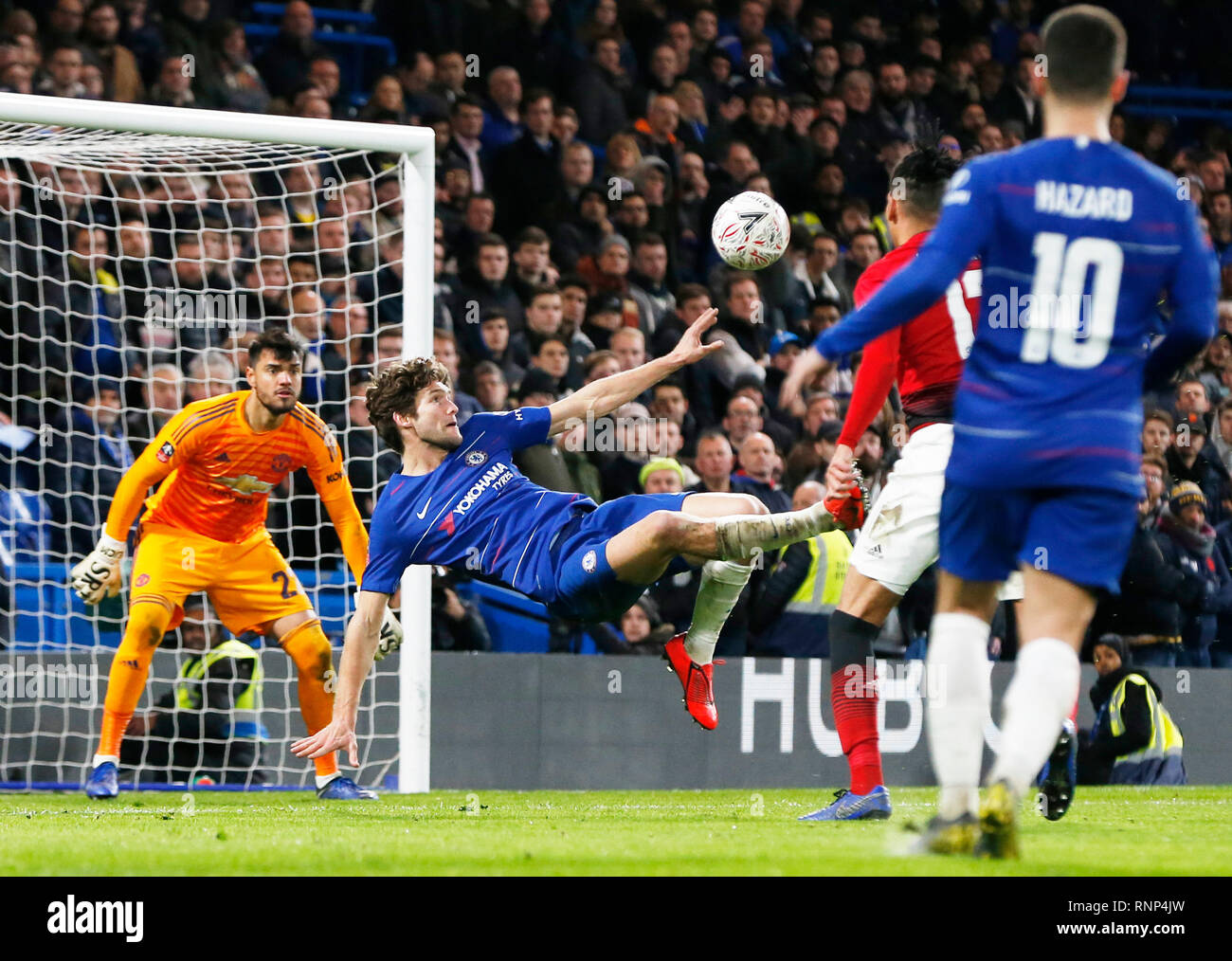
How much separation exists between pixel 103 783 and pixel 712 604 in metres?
3.12

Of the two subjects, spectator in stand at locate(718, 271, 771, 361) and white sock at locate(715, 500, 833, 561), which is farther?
spectator in stand at locate(718, 271, 771, 361)

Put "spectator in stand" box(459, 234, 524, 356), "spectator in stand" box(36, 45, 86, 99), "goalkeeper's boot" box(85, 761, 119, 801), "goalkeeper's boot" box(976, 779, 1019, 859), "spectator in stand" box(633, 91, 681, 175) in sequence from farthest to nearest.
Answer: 1. "spectator in stand" box(633, 91, 681, 175)
2. "spectator in stand" box(459, 234, 524, 356)
3. "spectator in stand" box(36, 45, 86, 99)
4. "goalkeeper's boot" box(85, 761, 119, 801)
5. "goalkeeper's boot" box(976, 779, 1019, 859)

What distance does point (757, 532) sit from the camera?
19.9 feet

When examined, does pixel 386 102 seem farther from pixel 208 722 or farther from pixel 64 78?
pixel 208 722

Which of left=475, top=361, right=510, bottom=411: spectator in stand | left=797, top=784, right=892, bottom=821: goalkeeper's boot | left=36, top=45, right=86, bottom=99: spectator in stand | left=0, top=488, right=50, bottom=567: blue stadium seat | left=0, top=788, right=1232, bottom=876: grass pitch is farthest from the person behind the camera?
left=36, top=45, right=86, bottom=99: spectator in stand

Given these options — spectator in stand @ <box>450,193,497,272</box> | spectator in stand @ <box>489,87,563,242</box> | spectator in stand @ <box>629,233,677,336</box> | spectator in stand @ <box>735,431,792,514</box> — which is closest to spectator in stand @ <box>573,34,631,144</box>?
spectator in stand @ <box>489,87,563,242</box>

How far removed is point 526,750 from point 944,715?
5410 millimetres

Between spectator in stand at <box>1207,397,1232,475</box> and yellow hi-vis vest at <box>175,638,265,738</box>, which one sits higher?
spectator in stand at <box>1207,397,1232,475</box>

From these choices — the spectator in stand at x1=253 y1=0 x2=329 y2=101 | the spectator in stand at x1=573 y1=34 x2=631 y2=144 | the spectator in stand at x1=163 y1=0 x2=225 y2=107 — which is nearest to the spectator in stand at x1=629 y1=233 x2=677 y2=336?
the spectator in stand at x1=573 y1=34 x2=631 y2=144

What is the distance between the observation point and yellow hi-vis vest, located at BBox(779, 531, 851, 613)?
980 centimetres

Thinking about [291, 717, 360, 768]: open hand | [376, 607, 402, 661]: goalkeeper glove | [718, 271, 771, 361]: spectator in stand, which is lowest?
[291, 717, 360, 768]: open hand

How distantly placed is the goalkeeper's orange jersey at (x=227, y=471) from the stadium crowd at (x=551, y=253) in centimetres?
109

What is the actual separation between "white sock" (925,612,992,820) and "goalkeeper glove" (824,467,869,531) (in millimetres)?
1129

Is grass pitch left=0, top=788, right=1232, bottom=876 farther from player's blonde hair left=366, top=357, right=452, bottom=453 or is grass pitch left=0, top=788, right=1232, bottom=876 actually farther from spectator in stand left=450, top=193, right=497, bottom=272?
spectator in stand left=450, top=193, right=497, bottom=272
